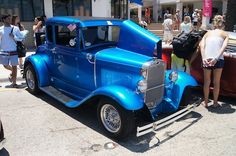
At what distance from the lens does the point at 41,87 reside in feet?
21.6

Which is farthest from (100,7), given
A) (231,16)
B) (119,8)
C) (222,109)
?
(222,109)

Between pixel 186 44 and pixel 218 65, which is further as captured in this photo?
pixel 186 44

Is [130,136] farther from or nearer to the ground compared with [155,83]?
nearer to the ground

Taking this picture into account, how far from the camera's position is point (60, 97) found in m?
6.00

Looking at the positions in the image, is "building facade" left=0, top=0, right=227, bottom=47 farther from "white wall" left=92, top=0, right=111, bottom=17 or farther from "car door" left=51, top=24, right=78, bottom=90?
"car door" left=51, top=24, right=78, bottom=90

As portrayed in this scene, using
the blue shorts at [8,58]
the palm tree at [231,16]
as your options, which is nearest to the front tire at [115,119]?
the blue shorts at [8,58]

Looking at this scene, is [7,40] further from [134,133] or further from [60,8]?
[60,8]

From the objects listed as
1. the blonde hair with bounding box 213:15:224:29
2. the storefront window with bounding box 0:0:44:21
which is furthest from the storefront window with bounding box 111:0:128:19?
the blonde hair with bounding box 213:15:224:29

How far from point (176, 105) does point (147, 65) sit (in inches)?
45.8

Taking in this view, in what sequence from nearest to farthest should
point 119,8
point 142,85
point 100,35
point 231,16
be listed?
point 142,85
point 100,35
point 231,16
point 119,8

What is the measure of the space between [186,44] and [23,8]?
35.5ft

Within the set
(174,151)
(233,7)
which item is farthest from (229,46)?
(233,7)

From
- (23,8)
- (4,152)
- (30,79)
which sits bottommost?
(4,152)

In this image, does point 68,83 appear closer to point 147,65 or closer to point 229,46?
point 147,65
